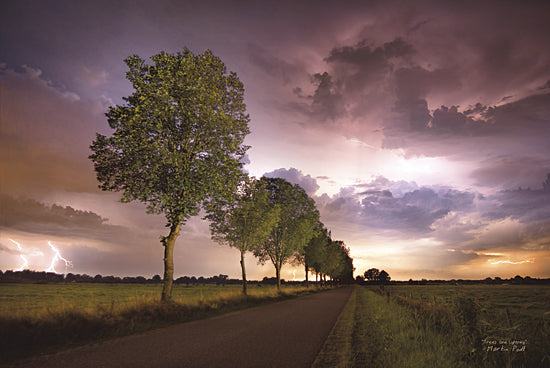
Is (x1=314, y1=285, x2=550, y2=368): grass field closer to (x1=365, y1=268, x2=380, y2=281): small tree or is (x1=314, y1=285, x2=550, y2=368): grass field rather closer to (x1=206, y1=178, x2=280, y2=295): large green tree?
(x1=206, y1=178, x2=280, y2=295): large green tree

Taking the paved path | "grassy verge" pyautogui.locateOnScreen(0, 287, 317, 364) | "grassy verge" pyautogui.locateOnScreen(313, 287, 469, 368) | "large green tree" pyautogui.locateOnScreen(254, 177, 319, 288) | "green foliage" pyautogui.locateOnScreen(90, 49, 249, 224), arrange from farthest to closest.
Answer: "large green tree" pyautogui.locateOnScreen(254, 177, 319, 288)
"green foliage" pyautogui.locateOnScreen(90, 49, 249, 224)
"grassy verge" pyautogui.locateOnScreen(0, 287, 317, 364)
"grassy verge" pyautogui.locateOnScreen(313, 287, 469, 368)
the paved path

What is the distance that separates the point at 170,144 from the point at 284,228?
26.1 meters

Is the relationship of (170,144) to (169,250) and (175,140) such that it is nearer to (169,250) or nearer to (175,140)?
(175,140)

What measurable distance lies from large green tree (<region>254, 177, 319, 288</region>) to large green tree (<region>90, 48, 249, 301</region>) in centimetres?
2208

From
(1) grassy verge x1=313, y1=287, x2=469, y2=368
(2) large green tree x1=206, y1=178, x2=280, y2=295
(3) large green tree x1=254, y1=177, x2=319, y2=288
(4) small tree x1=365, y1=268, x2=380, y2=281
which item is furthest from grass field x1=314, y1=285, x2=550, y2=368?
(4) small tree x1=365, y1=268, x2=380, y2=281

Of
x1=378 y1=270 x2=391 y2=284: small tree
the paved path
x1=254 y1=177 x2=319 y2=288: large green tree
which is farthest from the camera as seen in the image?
x1=378 y1=270 x2=391 y2=284: small tree

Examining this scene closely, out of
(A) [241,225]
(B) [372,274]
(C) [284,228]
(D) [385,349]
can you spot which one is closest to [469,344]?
(D) [385,349]

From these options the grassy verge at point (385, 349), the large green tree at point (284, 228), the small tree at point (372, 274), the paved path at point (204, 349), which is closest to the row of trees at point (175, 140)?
the paved path at point (204, 349)

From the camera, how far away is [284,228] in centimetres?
4025

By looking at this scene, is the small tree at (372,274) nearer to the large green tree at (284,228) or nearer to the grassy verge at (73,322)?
the large green tree at (284,228)

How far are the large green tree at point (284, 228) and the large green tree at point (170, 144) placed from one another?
22080 millimetres

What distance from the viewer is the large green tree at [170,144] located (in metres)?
15.7

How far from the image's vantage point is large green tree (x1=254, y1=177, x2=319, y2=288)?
1574 inches

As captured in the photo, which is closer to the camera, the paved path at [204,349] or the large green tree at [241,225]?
the paved path at [204,349]
